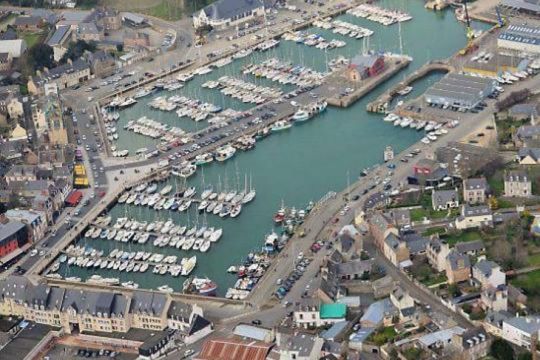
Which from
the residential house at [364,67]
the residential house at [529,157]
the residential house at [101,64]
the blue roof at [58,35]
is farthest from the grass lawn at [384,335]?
the blue roof at [58,35]

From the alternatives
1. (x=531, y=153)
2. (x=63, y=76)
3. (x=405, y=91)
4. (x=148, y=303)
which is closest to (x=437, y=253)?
(x=531, y=153)

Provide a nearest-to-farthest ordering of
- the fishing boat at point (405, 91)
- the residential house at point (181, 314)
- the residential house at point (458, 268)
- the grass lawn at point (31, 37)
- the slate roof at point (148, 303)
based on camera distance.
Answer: the residential house at point (181, 314) → the residential house at point (458, 268) → the slate roof at point (148, 303) → the fishing boat at point (405, 91) → the grass lawn at point (31, 37)

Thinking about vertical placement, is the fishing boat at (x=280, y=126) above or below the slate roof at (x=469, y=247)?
above

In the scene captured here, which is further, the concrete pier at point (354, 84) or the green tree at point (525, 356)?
the concrete pier at point (354, 84)

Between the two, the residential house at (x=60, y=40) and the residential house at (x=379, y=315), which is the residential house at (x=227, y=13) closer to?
the residential house at (x=60, y=40)

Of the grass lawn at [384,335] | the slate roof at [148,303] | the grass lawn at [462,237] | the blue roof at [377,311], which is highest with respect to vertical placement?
the slate roof at [148,303]

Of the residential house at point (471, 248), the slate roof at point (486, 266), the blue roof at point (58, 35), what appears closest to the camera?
the slate roof at point (486, 266)
